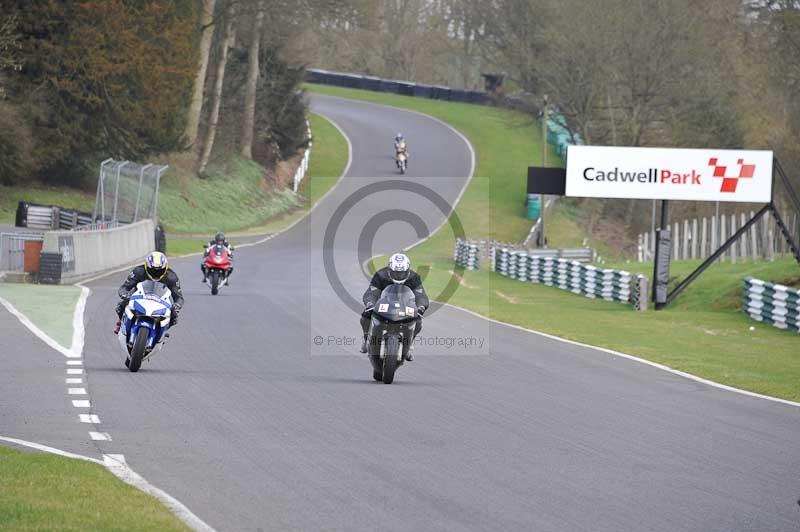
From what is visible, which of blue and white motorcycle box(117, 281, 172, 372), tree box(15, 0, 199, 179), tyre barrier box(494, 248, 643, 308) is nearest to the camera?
blue and white motorcycle box(117, 281, 172, 372)

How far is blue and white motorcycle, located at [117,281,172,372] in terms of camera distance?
53.0 ft

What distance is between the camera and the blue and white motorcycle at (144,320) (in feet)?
53.0

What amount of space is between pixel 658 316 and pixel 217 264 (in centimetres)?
1032

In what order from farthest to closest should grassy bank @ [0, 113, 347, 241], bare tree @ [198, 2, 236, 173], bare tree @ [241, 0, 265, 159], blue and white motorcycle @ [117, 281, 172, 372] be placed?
bare tree @ [241, 0, 265, 159]
bare tree @ [198, 2, 236, 173]
grassy bank @ [0, 113, 347, 241]
blue and white motorcycle @ [117, 281, 172, 372]

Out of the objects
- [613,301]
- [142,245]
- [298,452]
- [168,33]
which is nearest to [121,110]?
[168,33]

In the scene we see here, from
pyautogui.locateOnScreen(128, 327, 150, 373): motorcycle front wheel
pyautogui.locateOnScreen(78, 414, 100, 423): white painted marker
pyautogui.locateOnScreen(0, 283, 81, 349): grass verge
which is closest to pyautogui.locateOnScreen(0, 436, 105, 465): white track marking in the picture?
pyautogui.locateOnScreen(78, 414, 100, 423): white painted marker

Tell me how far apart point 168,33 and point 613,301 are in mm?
26313

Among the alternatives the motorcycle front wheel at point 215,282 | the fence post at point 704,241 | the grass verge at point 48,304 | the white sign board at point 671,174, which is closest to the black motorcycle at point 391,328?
the grass verge at point 48,304

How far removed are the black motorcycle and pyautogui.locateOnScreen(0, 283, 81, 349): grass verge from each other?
17.3ft

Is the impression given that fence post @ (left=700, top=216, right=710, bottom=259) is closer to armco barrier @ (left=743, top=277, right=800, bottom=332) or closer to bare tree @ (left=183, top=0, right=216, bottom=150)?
armco barrier @ (left=743, top=277, right=800, bottom=332)

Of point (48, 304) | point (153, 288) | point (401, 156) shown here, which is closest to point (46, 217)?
point (48, 304)

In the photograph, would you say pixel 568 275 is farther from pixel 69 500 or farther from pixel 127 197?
pixel 69 500

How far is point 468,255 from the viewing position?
51875 millimetres

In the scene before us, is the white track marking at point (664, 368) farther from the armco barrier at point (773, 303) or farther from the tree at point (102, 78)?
the tree at point (102, 78)
